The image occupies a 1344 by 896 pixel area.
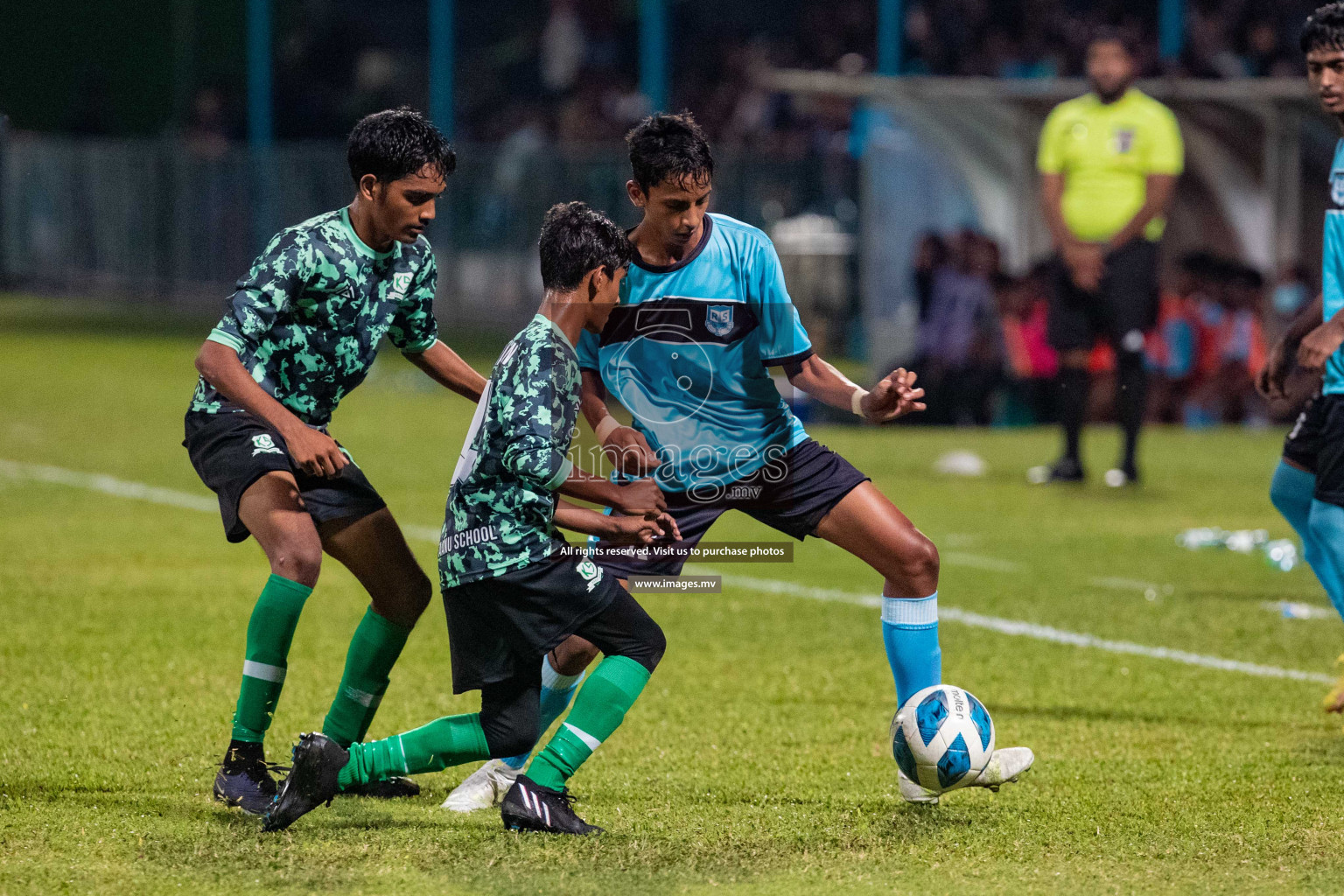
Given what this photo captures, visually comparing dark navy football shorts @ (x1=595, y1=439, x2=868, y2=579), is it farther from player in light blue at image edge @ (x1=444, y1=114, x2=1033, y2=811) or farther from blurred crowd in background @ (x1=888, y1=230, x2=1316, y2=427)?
blurred crowd in background @ (x1=888, y1=230, x2=1316, y2=427)

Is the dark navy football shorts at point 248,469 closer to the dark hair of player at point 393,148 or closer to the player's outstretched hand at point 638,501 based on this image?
the dark hair of player at point 393,148

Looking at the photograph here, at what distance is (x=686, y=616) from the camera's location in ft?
26.9

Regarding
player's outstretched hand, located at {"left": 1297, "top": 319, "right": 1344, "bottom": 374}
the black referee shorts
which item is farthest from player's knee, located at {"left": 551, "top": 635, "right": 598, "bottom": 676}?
the black referee shorts

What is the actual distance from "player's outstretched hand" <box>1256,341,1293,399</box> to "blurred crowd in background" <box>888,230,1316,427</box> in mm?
8564

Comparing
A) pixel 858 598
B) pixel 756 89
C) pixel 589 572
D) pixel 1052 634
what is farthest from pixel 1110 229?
pixel 756 89

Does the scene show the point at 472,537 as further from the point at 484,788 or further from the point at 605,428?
the point at 484,788

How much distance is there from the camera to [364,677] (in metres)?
5.14

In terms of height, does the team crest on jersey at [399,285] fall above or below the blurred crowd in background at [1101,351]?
above

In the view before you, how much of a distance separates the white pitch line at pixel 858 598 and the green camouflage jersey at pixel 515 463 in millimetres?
3422

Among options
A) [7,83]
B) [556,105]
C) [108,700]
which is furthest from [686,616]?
[7,83]

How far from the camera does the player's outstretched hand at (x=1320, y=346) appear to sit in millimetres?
5547

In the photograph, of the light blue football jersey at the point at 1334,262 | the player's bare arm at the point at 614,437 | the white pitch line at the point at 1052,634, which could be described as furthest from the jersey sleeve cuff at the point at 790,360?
the white pitch line at the point at 1052,634

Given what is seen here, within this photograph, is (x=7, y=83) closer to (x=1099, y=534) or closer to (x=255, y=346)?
(x=1099, y=534)

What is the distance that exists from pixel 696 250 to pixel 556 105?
22.7 metres
